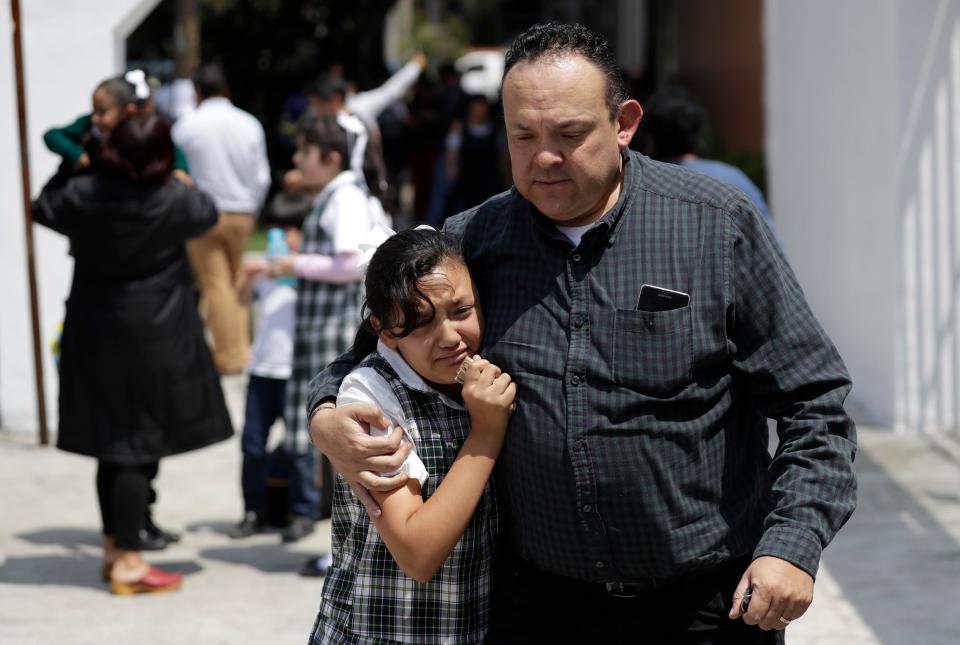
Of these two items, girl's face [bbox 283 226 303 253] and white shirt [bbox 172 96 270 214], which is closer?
girl's face [bbox 283 226 303 253]

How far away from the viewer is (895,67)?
7.25 metres

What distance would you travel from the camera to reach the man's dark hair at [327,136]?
566cm

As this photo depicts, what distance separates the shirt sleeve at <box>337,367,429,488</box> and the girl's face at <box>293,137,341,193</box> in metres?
3.04

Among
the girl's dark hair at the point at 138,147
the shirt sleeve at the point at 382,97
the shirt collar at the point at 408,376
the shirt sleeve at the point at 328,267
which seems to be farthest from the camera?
the shirt sleeve at the point at 382,97

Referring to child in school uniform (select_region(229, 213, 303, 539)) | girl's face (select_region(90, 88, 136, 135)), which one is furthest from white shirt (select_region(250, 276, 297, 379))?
girl's face (select_region(90, 88, 136, 135))

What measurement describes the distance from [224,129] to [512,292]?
7686mm

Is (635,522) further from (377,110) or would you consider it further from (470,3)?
(470,3)

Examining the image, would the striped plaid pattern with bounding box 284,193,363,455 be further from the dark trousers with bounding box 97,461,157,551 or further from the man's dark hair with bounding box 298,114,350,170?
the dark trousers with bounding box 97,461,157,551

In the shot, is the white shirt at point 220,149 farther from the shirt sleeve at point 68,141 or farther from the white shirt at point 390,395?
the white shirt at point 390,395

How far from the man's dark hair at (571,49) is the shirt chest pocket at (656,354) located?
0.37 metres

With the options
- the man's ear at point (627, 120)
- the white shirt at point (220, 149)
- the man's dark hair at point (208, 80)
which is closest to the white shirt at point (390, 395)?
the man's ear at point (627, 120)

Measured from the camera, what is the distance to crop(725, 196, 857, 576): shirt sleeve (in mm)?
2500

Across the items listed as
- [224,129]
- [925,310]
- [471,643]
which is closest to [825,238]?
[925,310]

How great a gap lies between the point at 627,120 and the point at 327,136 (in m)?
3.16
